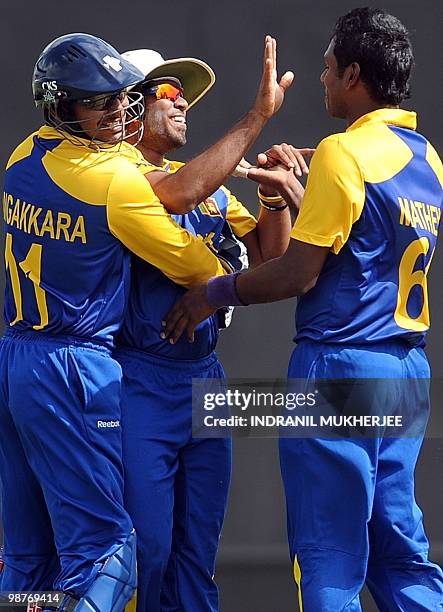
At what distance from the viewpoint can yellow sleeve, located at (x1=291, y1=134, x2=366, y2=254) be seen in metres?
3.41

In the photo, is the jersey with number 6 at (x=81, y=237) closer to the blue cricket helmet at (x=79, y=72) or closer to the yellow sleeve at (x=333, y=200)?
the blue cricket helmet at (x=79, y=72)

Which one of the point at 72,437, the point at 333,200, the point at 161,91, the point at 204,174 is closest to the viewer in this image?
the point at 333,200

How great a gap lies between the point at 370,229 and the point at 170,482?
93cm

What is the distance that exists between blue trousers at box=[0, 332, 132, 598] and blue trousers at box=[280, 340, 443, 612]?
1.55 feet

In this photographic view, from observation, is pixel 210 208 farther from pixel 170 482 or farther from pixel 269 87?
pixel 170 482

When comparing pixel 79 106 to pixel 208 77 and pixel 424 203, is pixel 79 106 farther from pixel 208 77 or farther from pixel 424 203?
pixel 424 203

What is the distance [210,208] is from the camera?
161 inches

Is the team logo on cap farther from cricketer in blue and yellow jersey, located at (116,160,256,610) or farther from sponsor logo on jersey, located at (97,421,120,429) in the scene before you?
sponsor logo on jersey, located at (97,421,120,429)

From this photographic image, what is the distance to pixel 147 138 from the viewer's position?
4.08m

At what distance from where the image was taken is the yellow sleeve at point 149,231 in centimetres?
365

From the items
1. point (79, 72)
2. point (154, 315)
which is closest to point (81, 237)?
point (154, 315)

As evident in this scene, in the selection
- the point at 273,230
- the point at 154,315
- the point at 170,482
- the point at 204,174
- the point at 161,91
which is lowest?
the point at 170,482

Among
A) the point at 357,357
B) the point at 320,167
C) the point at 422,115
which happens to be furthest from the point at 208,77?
the point at 422,115

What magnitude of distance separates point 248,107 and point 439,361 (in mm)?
1269
